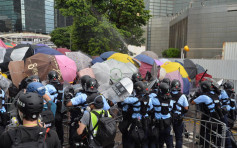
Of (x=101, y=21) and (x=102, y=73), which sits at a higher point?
(x=101, y=21)

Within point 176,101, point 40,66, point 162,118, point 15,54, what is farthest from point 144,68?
point 15,54

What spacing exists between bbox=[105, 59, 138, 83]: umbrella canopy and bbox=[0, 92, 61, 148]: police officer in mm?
5444

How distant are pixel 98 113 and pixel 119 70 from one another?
4611 mm

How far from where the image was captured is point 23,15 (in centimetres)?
6309

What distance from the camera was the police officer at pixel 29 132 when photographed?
203 centimetres

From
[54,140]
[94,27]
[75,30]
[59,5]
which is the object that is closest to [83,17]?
[94,27]

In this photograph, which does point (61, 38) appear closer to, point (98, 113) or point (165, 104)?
point (165, 104)

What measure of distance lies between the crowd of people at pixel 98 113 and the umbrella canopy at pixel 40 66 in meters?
1.03

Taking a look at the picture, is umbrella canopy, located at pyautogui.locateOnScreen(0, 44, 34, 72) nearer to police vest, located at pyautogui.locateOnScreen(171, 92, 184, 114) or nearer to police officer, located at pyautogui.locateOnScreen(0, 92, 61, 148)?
police vest, located at pyautogui.locateOnScreen(171, 92, 184, 114)

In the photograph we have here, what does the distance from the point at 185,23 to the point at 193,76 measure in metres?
30.4

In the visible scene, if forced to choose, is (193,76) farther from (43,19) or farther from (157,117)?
(43,19)

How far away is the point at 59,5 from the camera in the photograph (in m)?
16.7

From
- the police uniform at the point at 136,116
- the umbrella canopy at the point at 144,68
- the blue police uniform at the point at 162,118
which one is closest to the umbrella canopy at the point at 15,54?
the umbrella canopy at the point at 144,68

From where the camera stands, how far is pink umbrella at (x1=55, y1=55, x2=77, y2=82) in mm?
7680
